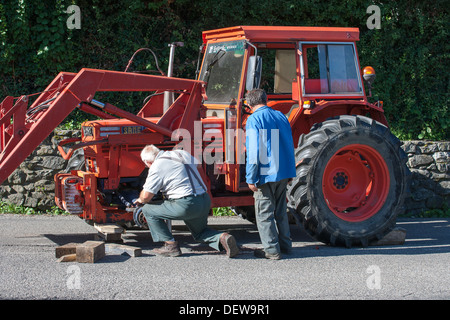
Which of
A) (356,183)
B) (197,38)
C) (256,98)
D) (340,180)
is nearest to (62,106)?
(256,98)

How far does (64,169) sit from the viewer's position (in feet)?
30.6

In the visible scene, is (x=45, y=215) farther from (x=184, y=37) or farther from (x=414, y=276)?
(x=414, y=276)

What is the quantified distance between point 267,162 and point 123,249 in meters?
1.88

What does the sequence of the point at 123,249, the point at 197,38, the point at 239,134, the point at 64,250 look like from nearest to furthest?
the point at 64,250 → the point at 123,249 → the point at 239,134 → the point at 197,38

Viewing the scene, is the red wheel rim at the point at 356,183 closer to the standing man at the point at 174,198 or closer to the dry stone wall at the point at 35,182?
the standing man at the point at 174,198

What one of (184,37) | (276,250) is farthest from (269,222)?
(184,37)

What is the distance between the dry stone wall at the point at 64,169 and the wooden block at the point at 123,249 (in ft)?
10.4

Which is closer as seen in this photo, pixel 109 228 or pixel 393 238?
pixel 109 228

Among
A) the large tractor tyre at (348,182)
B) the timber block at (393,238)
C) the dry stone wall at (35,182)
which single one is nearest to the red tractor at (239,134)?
the large tractor tyre at (348,182)

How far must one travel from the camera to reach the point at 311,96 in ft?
23.9

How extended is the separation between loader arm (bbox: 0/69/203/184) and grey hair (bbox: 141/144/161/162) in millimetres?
477

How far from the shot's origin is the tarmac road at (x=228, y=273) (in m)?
4.95

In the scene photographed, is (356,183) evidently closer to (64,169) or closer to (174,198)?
(174,198)

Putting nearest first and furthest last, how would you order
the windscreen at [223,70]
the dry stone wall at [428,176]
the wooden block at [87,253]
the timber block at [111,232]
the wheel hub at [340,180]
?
the wooden block at [87,253] < the timber block at [111,232] < the windscreen at [223,70] < the wheel hub at [340,180] < the dry stone wall at [428,176]
